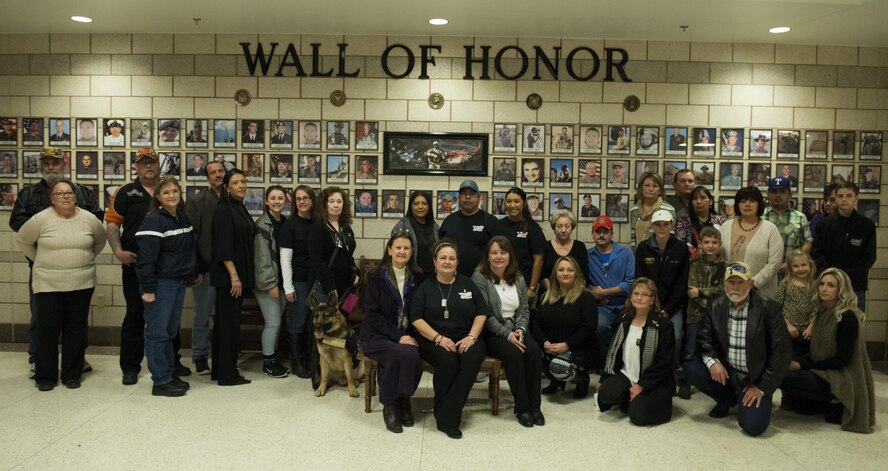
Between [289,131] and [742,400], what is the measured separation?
436 cm

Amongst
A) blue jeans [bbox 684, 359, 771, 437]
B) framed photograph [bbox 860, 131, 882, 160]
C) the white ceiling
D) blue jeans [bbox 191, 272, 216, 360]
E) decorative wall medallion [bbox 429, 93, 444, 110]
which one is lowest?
blue jeans [bbox 684, 359, 771, 437]

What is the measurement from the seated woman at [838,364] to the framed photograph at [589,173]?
2.31 meters

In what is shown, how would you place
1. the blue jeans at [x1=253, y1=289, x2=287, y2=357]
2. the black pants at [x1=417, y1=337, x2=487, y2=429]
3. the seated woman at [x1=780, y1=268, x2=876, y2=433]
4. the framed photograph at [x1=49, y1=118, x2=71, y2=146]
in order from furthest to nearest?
the framed photograph at [x1=49, y1=118, x2=71, y2=146]
the blue jeans at [x1=253, y1=289, x2=287, y2=357]
the seated woman at [x1=780, y1=268, x2=876, y2=433]
the black pants at [x1=417, y1=337, x2=487, y2=429]

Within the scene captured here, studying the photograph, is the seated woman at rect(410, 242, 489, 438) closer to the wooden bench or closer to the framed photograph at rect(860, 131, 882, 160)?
the wooden bench

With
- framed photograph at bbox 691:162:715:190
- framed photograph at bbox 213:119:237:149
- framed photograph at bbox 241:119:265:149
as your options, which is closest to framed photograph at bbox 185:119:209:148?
framed photograph at bbox 213:119:237:149

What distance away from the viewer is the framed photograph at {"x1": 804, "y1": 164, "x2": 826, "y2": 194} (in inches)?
246

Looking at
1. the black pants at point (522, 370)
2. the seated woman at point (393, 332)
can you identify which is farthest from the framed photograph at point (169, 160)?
the black pants at point (522, 370)

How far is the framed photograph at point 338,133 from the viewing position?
620 centimetres

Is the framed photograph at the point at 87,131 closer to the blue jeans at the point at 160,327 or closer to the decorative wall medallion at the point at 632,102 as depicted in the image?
the blue jeans at the point at 160,327

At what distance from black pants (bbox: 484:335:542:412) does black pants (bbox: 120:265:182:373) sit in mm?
2719

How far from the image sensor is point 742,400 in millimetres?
4121

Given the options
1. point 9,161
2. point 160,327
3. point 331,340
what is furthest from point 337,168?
point 9,161

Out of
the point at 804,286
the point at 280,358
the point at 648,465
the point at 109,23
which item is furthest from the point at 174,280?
the point at 804,286

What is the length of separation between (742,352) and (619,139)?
101 inches
